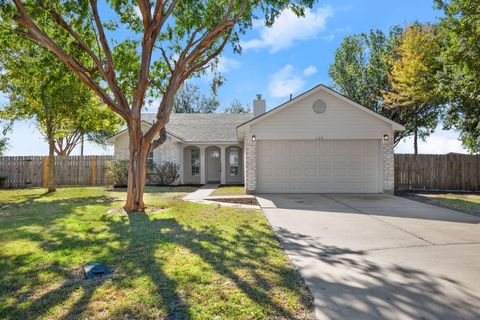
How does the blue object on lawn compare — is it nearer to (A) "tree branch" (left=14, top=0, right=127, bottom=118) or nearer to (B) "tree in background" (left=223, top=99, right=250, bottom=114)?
(A) "tree branch" (left=14, top=0, right=127, bottom=118)

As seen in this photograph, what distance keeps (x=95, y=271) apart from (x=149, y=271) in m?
0.67

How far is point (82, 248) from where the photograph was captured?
485 centimetres

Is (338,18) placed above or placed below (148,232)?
above

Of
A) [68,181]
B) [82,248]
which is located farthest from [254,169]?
[68,181]

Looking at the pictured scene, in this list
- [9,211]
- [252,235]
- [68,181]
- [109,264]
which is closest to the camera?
[109,264]

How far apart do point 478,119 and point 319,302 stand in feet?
56.0

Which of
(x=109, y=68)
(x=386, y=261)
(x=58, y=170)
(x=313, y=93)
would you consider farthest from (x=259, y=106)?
(x=386, y=261)

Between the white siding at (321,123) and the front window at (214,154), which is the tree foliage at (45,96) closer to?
the front window at (214,154)

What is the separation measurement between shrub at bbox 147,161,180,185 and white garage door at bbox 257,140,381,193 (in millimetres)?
6286

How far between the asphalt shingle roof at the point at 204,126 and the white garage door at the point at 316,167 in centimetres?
525

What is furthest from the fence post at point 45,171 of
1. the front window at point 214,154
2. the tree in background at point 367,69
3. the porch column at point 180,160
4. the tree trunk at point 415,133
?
the tree trunk at point 415,133

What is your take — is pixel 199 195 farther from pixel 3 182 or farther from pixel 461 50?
pixel 3 182

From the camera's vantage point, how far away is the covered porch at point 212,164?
1856 centimetres

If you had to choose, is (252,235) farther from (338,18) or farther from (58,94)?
(58,94)
